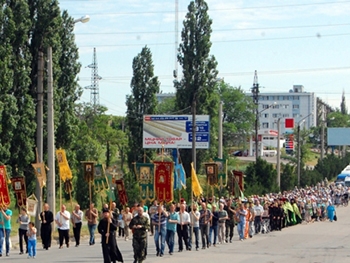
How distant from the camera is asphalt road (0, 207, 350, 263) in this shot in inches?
802

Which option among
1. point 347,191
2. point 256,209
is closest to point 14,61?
point 256,209

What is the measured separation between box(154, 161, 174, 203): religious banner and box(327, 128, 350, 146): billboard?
9602 centimetres

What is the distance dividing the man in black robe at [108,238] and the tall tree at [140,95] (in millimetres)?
40079

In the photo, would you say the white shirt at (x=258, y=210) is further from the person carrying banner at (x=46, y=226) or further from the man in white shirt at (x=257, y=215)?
the person carrying banner at (x=46, y=226)

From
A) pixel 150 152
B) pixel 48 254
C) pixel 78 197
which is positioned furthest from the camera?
pixel 150 152

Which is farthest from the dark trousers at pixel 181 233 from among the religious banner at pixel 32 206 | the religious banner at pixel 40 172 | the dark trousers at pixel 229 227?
the religious banner at pixel 40 172

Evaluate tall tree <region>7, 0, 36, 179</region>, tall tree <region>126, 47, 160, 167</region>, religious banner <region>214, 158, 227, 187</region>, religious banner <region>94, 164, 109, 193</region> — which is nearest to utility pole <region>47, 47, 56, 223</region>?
religious banner <region>94, 164, 109, 193</region>

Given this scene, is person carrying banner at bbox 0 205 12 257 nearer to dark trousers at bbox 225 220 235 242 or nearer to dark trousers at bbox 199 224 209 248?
dark trousers at bbox 199 224 209 248

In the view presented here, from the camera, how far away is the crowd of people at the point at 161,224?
18359 mm

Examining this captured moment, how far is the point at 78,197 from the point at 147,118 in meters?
18.7

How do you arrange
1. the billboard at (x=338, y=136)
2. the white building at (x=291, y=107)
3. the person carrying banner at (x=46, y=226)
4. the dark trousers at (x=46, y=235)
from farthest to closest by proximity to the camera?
the white building at (x=291, y=107), the billboard at (x=338, y=136), the dark trousers at (x=46, y=235), the person carrying banner at (x=46, y=226)

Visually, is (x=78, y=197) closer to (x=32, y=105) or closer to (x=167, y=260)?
(x=32, y=105)

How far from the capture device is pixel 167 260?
65.7 ft

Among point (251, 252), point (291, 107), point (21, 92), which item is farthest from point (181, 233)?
point (291, 107)
